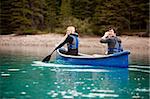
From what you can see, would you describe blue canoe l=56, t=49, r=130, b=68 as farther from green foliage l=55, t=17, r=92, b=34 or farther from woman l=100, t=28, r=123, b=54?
green foliage l=55, t=17, r=92, b=34

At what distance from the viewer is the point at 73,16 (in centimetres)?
5778

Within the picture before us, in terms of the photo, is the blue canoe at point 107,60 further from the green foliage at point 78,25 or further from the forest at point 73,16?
the green foliage at point 78,25

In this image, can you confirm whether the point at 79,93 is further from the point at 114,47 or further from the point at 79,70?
the point at 114,47

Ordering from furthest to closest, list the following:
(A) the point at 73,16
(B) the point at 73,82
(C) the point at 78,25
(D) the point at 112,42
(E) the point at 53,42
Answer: (A) the point at 73,16, (C) the point at 78,25, (E) the point at 53,42, (D) the point at 112,42, (B) the point at 73,82

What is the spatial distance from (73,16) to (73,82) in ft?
139

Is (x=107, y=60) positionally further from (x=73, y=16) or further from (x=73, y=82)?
(x=73, y=16)

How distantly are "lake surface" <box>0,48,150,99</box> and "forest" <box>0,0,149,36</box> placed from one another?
31.3 m

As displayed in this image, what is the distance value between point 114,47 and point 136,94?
9.37 metres

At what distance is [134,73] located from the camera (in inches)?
760

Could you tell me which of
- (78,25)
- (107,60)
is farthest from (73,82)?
(78,25)

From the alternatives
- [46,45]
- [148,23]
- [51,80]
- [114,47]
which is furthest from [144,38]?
[51,80]

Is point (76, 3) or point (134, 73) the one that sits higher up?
point (76, 3)

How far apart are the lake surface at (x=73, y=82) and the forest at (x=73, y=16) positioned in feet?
103

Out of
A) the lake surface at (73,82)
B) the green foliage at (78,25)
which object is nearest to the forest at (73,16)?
the green foliage at (78,25)
